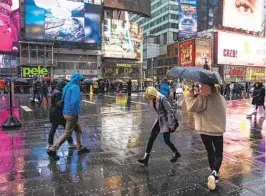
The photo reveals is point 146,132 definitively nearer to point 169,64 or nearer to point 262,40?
point 262,40

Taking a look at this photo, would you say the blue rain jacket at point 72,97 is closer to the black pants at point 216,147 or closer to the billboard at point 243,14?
the black pants at point 216,147

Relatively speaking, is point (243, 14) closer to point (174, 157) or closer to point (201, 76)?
point (174, 157)

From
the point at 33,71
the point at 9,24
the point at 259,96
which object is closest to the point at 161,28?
the point at 33,71

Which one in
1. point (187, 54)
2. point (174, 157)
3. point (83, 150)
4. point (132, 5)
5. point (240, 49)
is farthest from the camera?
point (132, 5)

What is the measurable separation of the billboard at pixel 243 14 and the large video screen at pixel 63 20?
22.1 m

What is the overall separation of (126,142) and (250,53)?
4209 centimetres

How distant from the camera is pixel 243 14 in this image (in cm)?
3762

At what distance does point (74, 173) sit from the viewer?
Result: 5.02m

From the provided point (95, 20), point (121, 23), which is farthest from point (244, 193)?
point (121, 23)

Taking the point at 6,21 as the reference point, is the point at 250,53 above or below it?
below

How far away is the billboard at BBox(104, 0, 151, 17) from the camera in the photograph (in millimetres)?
55478

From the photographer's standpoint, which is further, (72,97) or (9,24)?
(9,24)

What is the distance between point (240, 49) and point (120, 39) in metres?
21.1

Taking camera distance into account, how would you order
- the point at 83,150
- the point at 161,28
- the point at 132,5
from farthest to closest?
the point at 161,28 < the point at 132,5 < the point at 83,150
